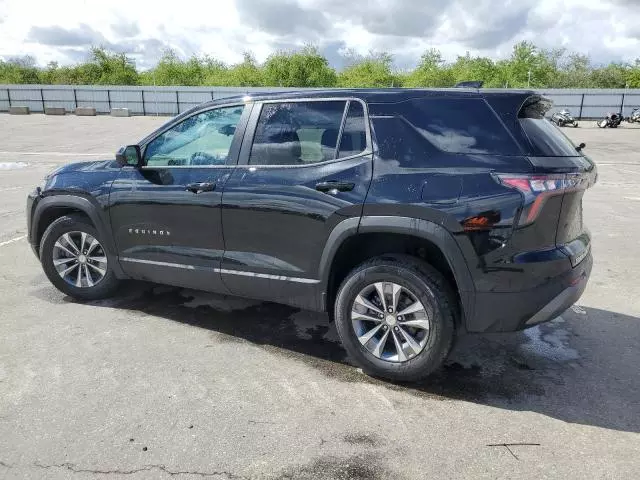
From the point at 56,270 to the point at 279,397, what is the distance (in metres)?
2.70

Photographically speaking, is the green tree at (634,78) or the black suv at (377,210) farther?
the green tree at (634,78)

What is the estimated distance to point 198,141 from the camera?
4016 mm

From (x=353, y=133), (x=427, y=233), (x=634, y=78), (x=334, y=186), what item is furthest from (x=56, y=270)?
(x=634, y=78)

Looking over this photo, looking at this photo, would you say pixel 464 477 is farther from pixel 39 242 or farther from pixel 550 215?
pixel 39 242

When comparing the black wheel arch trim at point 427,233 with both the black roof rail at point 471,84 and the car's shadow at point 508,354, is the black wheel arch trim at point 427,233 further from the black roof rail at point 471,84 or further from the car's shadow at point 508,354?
the black roof rail at point 471,84

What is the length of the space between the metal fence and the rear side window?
1320 inches

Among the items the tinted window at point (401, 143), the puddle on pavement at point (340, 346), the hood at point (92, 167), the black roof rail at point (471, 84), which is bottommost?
the puddle on pavement at point (340, 346)

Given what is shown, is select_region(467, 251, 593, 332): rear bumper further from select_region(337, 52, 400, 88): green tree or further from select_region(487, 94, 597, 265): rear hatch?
select_region(337, 52, 400, 88): green tree

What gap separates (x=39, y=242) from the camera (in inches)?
189

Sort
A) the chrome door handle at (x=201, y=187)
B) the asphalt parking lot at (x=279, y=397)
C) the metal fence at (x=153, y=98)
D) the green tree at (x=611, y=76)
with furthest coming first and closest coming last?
the green tree at (x=611, y=76), the metal fence at (x=153, y=98), the chrome door handle at (x=201, y=187), the asphalt parking lot at (x=279, y=397)

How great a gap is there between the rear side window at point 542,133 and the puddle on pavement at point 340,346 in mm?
1436

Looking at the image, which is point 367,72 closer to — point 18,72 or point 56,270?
point 18,72

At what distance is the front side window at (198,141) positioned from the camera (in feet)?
12.7

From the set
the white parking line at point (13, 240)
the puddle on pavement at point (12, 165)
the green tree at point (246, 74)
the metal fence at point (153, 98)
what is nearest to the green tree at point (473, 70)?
the green tree at point (246, 74)
